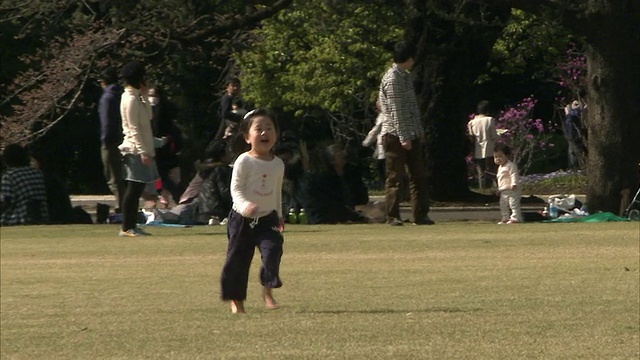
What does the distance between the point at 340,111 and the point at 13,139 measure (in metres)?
17.3

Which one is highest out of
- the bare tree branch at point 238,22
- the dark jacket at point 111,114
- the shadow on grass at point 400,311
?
the bare tree branch at point 238,22

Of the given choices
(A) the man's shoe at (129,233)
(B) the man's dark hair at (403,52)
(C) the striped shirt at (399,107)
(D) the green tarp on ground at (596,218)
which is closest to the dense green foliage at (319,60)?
(D) the green tarp on ground at (596,218)

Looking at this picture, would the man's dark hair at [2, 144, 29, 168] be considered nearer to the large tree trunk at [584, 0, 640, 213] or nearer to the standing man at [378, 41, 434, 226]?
the standing man at [378, 41, 434, 226]

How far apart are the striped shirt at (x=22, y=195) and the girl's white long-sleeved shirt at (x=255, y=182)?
11111mm

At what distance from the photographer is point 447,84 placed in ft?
91.9

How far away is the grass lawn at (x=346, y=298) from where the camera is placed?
8.56 metres

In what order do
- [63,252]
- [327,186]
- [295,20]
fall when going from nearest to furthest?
1. [63,252]
2. [327,186]
3. [295,20]

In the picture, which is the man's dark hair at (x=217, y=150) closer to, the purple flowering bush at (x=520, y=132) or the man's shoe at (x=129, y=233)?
the man's shoe at (x=129, y=233)

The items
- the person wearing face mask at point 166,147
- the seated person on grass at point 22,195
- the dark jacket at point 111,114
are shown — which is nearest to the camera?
the dark jacket at point 111,114

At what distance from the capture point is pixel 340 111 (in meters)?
43.3

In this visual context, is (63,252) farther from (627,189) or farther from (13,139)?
(13,139)

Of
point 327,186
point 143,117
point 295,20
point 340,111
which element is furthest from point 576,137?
point 143,117

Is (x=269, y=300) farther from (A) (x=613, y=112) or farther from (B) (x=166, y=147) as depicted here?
(B) (x=166, y=147)

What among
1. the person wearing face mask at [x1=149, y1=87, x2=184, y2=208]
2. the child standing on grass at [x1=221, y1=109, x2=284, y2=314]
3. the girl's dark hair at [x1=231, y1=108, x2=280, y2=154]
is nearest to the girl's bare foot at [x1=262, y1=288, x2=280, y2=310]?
the child standing on grass at [x1=221, y1=109, x2=284, y2=314]
